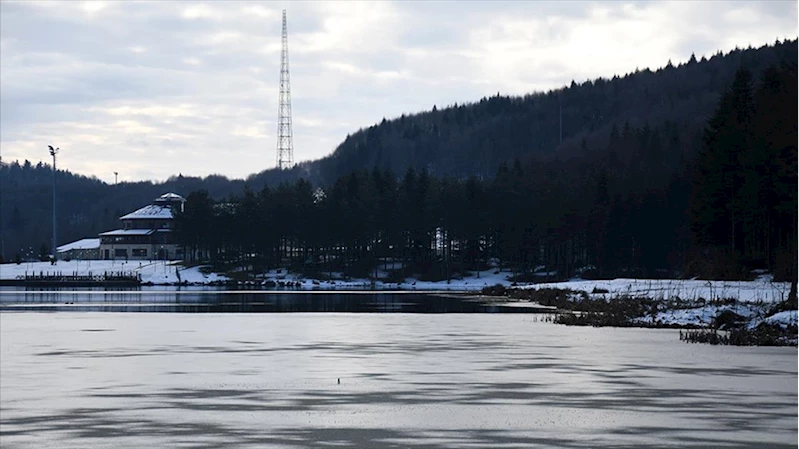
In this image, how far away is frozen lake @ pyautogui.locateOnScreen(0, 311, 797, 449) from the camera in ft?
55.8

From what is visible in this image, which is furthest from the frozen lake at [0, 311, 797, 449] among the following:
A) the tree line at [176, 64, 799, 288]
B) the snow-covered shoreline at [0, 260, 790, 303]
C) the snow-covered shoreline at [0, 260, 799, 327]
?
the tree line at [176, 64, 799, 288]

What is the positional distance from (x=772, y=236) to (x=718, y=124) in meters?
11.8

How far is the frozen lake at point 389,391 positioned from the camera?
55.8ft

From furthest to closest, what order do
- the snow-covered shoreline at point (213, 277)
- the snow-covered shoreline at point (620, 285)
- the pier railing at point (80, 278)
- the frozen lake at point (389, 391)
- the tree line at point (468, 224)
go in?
the pier railing at point (80, 278) → the tree line at point (468, 224) → the snow-covered shoreline at point (213, 277) → the snow-covered shoreline at point (620, 285) → the frozen lake at point (389, 391)

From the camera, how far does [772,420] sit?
18.4 meters

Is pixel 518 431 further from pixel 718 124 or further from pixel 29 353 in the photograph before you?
pixel 718 124

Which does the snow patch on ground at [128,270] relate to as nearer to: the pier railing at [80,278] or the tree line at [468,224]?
the pier railing at [80,278]

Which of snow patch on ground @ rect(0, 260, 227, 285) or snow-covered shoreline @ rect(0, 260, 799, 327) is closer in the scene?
snow-covered shoreline @ rect(0, 260, 799, 327)

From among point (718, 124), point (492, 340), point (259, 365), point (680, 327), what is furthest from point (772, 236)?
point (259, 365)

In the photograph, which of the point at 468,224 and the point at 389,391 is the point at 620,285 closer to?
the point at 389,391

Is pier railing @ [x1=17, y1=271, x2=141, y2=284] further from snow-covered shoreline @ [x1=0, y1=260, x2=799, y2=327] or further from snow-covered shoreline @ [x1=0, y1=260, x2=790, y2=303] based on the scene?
snow-covered shoreline @ [x1=0, y1=260, x2=799, y2=327]

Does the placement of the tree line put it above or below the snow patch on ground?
above

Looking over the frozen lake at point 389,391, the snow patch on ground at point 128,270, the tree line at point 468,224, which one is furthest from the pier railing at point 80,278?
the frozen lake at point 389,391

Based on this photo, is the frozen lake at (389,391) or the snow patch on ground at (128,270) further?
the snow patch on ground at (128,270)
